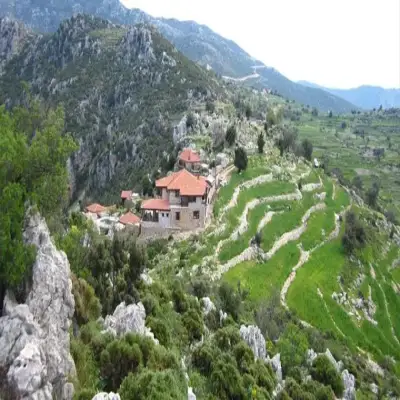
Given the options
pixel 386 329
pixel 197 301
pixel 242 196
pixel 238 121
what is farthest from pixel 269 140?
pixel 197 301

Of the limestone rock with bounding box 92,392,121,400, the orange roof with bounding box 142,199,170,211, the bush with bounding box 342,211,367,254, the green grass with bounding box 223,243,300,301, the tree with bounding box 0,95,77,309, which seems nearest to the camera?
the limestone rock with bounding box 92,392,121,400

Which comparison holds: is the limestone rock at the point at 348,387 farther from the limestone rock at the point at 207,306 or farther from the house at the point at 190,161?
the house at the point at 190,161

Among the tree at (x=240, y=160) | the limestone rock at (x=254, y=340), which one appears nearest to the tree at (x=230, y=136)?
the tree at (x=240, y=160)

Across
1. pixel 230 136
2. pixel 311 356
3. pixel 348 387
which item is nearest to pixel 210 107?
pixel 230 136

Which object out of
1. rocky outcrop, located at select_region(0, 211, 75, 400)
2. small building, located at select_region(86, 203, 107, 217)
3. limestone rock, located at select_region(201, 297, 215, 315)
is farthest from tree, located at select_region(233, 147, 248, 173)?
rocky outcrop, located at select_region(0, 211, 75, 400)

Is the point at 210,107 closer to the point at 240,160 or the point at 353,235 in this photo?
the point at 240,160

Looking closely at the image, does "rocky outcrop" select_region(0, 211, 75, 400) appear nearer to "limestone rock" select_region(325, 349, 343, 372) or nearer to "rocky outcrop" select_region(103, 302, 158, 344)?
"rocky outcrop" select_region(103, 302, 158, 344)
